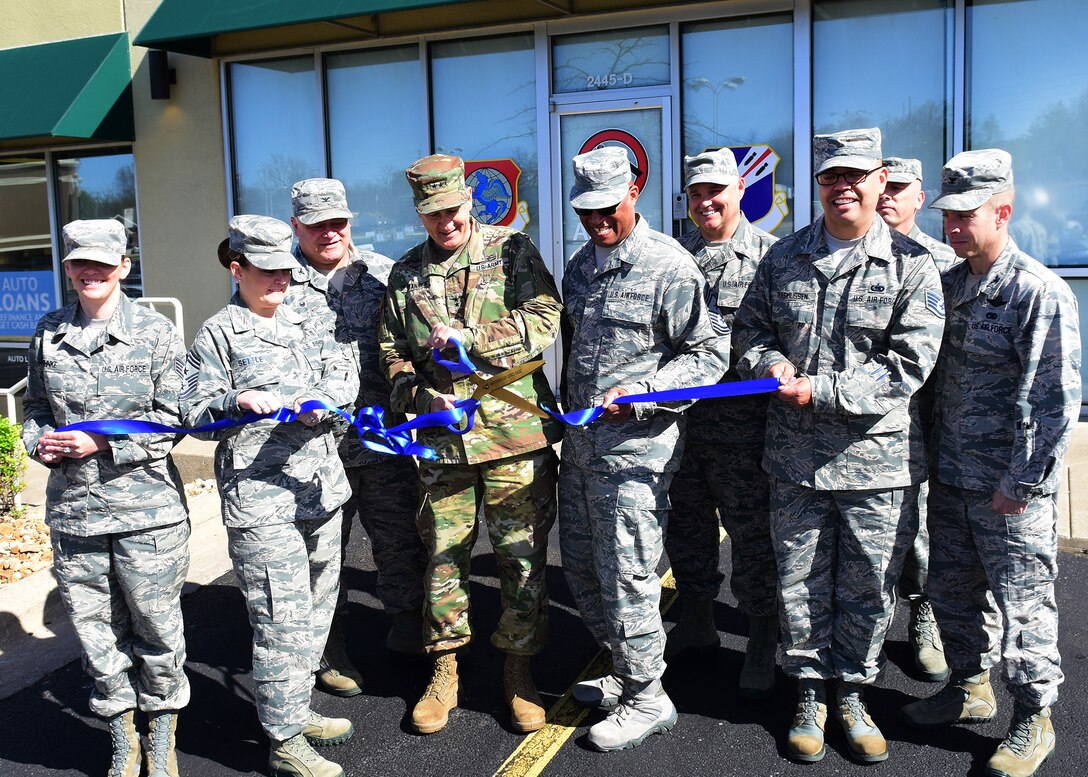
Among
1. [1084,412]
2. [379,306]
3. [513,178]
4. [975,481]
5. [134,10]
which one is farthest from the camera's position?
[134,10]

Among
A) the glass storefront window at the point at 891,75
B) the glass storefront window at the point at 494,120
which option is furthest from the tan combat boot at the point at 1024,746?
the glass storefront window at the point at 494,120

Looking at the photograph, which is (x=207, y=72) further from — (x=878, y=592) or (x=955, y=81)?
(x=878, y=592)

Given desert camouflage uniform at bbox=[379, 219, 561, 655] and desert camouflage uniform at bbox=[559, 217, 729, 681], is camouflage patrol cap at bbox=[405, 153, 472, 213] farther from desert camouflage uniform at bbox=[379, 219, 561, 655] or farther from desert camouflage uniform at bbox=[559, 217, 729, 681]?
A: desert camouflage uniform at bbox=[559, 217, 729, 681]

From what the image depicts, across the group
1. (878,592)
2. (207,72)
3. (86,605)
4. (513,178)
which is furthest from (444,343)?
(207,72)

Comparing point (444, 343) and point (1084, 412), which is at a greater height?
point (444, 343)

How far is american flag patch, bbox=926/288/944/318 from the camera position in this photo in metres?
3.46

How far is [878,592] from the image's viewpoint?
3596 mm

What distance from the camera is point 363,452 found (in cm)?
437

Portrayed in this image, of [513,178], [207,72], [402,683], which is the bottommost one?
[402,683]

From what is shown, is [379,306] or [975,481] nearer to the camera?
[975,481]

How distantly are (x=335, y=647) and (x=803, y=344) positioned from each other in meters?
2.40

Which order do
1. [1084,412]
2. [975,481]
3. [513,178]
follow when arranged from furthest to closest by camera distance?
[513,178]
[1084,412]
[975,481]

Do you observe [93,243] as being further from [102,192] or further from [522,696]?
[102,192]

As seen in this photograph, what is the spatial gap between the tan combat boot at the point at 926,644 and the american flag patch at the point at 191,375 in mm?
3061
